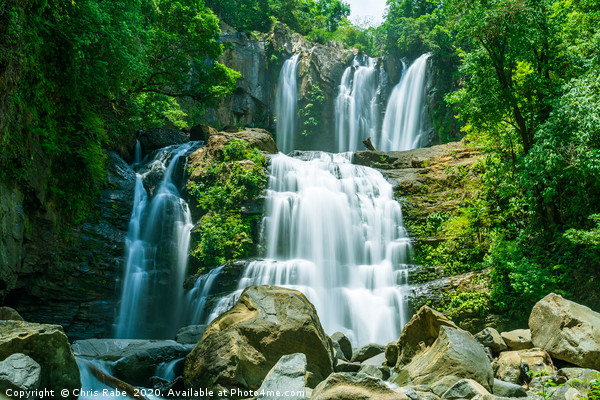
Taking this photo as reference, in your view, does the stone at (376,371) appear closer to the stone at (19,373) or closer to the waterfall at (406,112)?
the stone at (19,373)

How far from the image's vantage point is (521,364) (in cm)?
635

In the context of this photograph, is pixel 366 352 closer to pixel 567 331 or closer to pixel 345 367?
pixel 345 367

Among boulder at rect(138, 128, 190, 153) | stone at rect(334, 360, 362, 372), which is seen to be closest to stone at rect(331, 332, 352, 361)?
stone at rect(334, 360, 362, 372)

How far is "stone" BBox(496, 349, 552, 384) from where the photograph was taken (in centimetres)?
625

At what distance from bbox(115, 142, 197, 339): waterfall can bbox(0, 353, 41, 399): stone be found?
8.09m

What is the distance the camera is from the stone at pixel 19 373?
4.09 metres

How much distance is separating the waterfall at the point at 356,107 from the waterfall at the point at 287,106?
318cm

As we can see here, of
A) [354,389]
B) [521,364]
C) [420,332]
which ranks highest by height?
[354,389]

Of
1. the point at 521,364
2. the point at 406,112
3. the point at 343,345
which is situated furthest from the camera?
the point at 406,112

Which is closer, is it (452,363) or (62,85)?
(452,363)

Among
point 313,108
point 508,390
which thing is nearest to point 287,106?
point 313,108

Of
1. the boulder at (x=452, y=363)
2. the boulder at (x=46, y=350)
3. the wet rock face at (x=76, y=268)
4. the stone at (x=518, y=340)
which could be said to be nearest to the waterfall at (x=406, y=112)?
the wet rock face at (x=76, y=268)

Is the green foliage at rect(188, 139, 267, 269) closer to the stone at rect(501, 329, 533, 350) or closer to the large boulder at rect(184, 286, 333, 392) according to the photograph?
the large boulder at rect(184, 286, 333, 392)

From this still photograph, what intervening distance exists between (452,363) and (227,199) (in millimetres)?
10657
